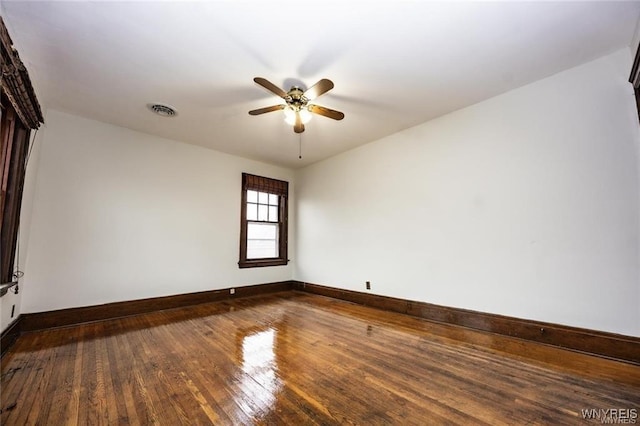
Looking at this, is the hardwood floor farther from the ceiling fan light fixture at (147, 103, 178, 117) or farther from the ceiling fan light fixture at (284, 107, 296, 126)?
the ceiling fan light fixture at (147, 103, 178, 117)

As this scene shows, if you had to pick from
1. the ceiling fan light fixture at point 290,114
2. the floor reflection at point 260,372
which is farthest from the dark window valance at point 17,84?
the floor reflection at point 260,372

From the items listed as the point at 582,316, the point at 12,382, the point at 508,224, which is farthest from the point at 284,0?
the point at 582,316

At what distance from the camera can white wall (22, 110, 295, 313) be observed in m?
3.28

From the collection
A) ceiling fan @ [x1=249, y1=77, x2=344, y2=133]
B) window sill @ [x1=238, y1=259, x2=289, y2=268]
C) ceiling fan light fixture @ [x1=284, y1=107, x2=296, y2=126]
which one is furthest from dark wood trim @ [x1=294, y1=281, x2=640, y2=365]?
ceiling fan light fixture @ [x1=284, y1=107, x2=296, y2=126]

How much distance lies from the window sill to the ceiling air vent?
2.76 meters

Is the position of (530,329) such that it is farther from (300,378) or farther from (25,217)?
(25,217)

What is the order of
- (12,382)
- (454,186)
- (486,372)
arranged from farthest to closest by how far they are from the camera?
1. (454,186)
2. (486,372)
3. (12,382)

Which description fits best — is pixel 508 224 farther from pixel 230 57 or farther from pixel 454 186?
pixel 230 57

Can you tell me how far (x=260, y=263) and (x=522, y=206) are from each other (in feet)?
14.2

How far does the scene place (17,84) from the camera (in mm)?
2100

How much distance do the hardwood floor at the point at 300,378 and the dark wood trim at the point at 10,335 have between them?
0.23 ft

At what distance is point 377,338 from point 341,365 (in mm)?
776

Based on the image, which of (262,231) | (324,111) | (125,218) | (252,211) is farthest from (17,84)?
(262,231)

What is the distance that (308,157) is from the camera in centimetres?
526
